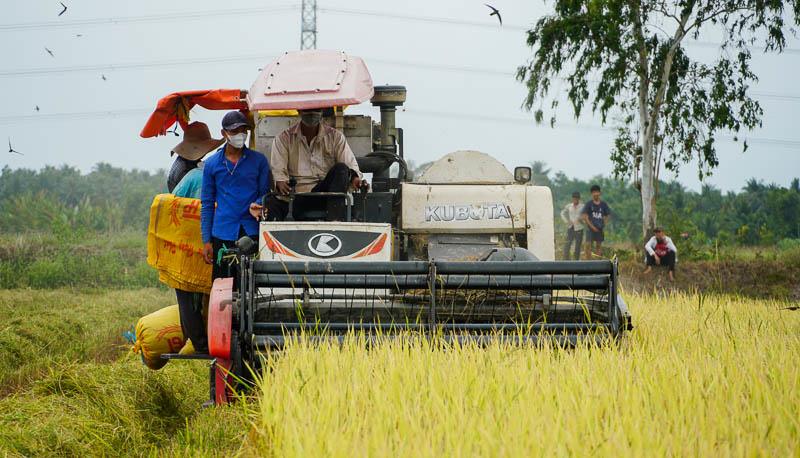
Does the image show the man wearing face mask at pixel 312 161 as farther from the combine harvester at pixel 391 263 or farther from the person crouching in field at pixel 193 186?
the person crouching in field at pixel 193 186

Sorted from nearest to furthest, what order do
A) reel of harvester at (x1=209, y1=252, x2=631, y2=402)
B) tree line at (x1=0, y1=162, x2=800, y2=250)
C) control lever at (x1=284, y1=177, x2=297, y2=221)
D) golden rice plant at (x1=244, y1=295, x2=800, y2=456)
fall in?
golden rice plant at (x1=244, y1=295, x2=800, y2=456)
reel of harvester at (x1=209, y1=252, x2=631, y2=402)
control lever at (x1=284, y1=177, x2=297, y2=221)
tree line at (x1=0, y1=162, x2=800, y2=250)

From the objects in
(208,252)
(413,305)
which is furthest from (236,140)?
(413,305)

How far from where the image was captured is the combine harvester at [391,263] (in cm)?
623

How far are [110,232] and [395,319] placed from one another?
2799 cm

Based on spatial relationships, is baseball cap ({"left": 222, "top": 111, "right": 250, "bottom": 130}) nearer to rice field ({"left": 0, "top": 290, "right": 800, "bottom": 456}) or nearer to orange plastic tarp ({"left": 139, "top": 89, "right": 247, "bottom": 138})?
orange plastic tarp ({"left": 139, "top": 89, "right": 247, "bottom": 138})

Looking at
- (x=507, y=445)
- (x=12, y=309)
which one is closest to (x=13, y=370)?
(x=12, y=309)

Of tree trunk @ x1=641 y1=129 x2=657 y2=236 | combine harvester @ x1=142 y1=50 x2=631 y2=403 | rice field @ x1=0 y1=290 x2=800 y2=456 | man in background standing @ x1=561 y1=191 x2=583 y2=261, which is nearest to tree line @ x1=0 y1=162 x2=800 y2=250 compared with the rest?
tree trunk @ x1=641 y1=129 x2=657 y2=236

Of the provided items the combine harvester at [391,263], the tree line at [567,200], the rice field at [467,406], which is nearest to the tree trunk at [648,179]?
the tree line at [567,200]

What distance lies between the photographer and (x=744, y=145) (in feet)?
75.7

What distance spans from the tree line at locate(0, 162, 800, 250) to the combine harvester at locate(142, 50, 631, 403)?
637 inches

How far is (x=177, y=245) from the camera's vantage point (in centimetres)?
782

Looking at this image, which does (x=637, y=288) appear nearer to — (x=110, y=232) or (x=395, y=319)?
(x=395, y=319)

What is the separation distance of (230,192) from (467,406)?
354 cm

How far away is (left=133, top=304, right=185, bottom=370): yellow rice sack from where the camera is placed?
7883 millimetres
